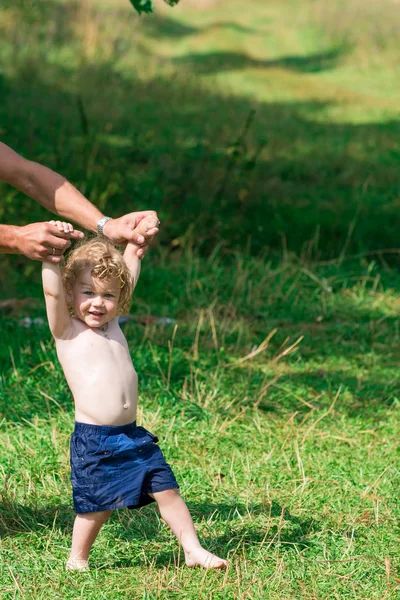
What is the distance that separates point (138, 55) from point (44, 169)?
40.1 ft

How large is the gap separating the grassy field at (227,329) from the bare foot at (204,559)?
45 millimetres

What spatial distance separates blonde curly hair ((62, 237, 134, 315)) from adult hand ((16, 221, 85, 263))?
117mm

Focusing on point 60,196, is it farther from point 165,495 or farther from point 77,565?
point 77,565

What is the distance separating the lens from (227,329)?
19.9ft

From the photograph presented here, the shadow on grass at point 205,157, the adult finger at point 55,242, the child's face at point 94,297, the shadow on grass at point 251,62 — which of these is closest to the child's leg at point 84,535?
the child's face at point 94,297

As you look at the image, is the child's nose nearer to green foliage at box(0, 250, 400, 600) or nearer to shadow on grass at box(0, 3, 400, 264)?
green foliage at box(0, 250, 400, 600)

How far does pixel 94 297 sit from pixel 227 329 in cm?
269

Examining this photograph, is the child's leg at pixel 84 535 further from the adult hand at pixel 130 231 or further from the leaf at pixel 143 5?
the leaf at pixel 143 5

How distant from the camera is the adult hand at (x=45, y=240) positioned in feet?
10.6

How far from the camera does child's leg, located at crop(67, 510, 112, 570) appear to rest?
340 cm

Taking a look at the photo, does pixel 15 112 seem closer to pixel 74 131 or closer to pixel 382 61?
pixel 74 131

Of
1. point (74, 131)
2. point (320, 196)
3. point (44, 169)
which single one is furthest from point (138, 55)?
point (44, 169)

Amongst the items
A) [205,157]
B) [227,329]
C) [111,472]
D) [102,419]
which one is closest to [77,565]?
[111,472]

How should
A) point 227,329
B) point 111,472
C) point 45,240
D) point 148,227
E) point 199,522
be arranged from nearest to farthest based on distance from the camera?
point 45,240 < point 111,472 < point 148,227 < point 199,522 < point 227,329
